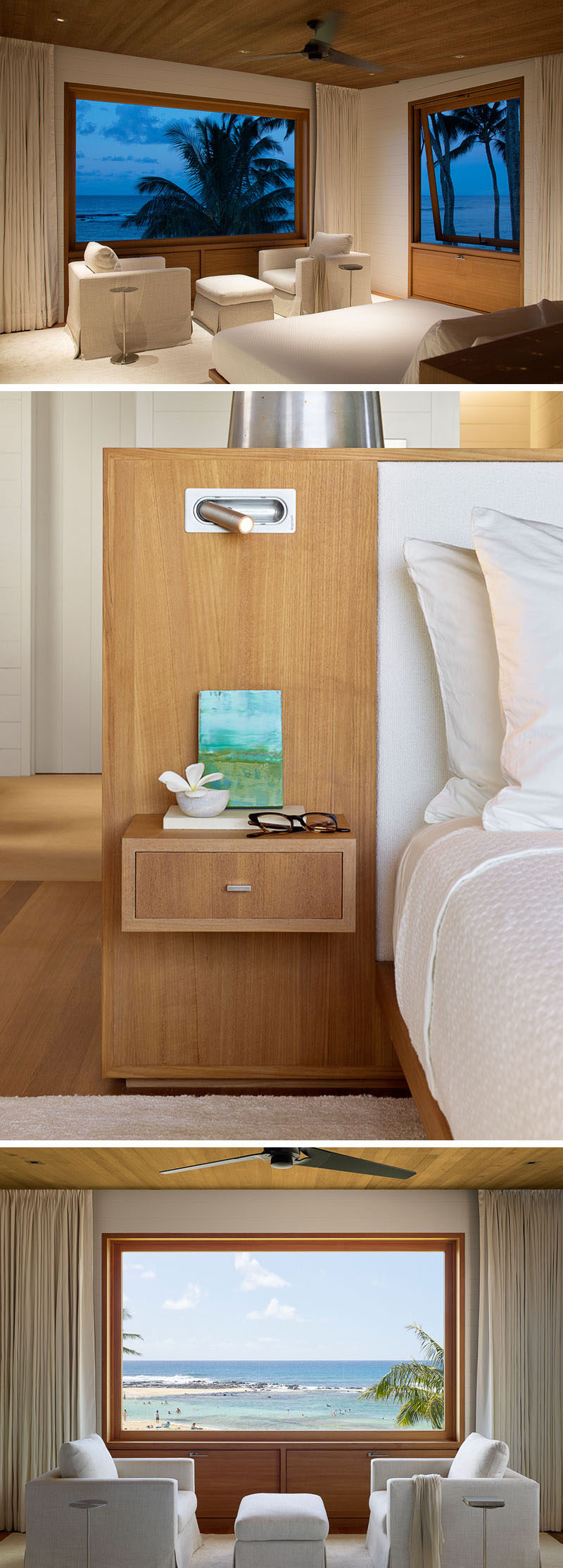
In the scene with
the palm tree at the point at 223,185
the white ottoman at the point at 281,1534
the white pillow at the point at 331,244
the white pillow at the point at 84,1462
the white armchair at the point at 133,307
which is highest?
the palm tree at the point at 223,185

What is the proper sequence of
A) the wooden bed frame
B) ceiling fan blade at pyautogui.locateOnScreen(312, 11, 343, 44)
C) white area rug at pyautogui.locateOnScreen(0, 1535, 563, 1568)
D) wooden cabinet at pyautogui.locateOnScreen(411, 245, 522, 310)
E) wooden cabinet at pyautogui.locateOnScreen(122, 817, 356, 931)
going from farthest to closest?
white area rug at pyautogui.locateOnScreen(0, 1535, 563, 1568) → wooden cabinet at pyautogui.locateOnScreen(122, 817, 356, 931) → the wooden bed frame → wooden cabinet at pyautogui.locateOnScreen(411, 245, 522, 310) → ceiling fan blade at pyautogui.locateOnScreen(312, 11, 343, 44)

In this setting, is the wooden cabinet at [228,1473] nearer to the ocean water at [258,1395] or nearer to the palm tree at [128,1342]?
the ocean water at [258,1395]

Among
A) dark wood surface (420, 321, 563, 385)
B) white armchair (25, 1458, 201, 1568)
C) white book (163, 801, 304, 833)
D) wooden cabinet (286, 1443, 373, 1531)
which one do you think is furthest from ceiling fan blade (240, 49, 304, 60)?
wooden cabinet (286, 1443, 373, 1531)

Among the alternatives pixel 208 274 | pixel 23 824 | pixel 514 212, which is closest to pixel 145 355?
pixel 208 274

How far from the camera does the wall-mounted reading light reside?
5.50 ft

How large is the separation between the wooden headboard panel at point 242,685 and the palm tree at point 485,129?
935mm

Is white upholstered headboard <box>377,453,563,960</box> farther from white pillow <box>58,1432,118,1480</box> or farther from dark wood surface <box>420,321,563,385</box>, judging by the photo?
white pillow <box>58,1432,118,1480</box>

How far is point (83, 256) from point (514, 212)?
0.30 meters

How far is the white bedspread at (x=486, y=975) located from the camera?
92cm

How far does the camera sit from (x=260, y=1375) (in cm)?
481

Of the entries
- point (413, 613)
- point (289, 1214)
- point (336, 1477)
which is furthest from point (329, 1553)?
point (413, 613)

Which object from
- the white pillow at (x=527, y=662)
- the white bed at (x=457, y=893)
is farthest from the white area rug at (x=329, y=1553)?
the white pillow at (x=527, y=662)

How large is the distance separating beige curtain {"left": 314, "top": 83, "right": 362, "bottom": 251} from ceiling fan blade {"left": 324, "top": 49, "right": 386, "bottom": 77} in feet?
0.05

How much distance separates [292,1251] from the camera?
486 centimetres
